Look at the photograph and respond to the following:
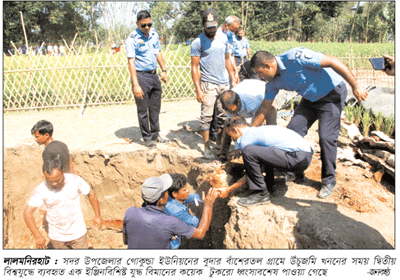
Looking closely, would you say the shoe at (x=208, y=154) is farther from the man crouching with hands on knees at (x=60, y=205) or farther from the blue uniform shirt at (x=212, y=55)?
the man crouching with hands on knees at (x=60, y=205)

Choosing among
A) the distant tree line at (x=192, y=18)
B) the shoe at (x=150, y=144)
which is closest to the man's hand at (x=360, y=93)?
the shoe at (x=150, y=144)

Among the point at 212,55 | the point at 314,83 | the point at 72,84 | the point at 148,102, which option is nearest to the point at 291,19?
the point at 72,84

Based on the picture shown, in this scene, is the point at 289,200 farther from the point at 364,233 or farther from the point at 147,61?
the point at 147,61

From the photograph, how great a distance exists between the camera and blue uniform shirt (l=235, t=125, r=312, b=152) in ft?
9.23

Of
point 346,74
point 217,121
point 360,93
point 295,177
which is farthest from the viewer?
point 217,121

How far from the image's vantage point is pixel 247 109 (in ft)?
11.7

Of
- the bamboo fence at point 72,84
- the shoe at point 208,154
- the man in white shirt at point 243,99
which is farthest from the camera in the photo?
the bamboo fence at point 72,84

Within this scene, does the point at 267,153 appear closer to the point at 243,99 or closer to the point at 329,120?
the point at 329,120

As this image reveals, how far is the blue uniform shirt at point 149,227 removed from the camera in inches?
88.4

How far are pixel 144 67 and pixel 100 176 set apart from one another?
75.9 inches

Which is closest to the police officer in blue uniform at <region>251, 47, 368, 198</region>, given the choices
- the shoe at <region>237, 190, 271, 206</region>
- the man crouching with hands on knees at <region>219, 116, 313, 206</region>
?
the man crouching with hands on knees at <region>219, 116, 313, 206</region>

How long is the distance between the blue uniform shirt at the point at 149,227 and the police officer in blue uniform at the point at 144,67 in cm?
217

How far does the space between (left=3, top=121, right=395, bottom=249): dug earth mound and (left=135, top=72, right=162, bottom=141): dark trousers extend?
0.39 m

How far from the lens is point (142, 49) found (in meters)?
4.16
